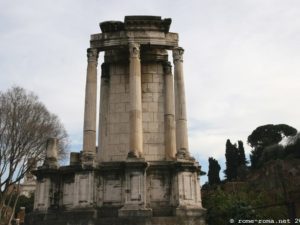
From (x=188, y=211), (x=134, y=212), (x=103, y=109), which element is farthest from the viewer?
(x=103, y=109)

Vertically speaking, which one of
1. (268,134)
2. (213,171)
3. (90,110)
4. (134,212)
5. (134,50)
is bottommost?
(134,212)

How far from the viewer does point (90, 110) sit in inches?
606

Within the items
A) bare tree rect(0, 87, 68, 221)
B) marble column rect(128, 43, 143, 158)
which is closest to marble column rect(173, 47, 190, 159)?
marble column rect(128, 43, 143, 158)

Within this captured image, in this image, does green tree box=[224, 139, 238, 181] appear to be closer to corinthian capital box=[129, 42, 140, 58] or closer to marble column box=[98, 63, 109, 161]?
marble column box=[98, 63, 109, 161]

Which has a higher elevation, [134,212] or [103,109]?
[103,109]

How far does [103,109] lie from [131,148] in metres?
3.18

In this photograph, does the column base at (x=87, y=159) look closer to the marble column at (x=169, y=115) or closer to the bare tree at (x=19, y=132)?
the marble column at (x=169, y=115)

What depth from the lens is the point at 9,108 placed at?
1077 inches

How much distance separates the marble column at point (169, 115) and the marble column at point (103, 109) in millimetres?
2610

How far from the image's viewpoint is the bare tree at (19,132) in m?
26.2

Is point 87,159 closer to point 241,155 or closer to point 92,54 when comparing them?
point 92,54

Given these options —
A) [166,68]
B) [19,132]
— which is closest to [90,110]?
[166,68]

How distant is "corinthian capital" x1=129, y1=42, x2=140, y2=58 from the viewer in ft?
51.6

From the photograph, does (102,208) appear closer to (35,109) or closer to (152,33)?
(152,33)
